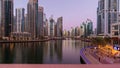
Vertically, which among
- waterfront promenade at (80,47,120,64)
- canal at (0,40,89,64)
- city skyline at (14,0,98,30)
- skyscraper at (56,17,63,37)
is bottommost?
canal at (0,40,89,64)

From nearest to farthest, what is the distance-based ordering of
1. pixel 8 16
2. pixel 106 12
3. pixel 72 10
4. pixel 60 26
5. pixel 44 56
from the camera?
pixel 106 12 → pixel 72 10 → pixel 60 26 → pixel 8 16 → pixel 44 56

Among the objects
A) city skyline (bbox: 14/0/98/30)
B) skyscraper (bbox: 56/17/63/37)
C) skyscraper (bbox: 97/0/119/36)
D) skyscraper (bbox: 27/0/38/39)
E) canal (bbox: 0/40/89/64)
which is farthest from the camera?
canal (bbox: 0/40/89/64)

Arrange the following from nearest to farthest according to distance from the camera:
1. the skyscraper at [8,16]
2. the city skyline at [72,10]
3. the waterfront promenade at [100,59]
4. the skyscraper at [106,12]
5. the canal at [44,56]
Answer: the skyscraper at [106,12]
the waterfront promenade at [100,59]
the city skyline at [72,10]
the skyscraper at [8,16]
the canal at [44,56]

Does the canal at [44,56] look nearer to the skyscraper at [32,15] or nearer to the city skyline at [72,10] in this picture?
the skyscraper at [32,15]

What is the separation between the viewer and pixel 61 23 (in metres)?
8.07

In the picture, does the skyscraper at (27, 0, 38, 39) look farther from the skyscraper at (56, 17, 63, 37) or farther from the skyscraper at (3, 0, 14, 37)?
the skyscraper at (56, 17, 63, 37)

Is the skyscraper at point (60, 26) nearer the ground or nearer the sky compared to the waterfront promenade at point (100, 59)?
nearer the sky

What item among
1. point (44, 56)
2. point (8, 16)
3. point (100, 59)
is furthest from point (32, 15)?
point (100, 59)

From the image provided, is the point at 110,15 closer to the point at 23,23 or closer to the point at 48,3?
the point at 48,3

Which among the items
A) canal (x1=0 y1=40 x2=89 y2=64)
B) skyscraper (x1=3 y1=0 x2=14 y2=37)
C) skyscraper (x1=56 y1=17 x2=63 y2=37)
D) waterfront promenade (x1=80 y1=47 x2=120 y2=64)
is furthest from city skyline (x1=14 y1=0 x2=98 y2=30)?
skyscraper (x1=3 y1=0 x2=14 y2=37)

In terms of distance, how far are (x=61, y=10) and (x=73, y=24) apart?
35.2 inches

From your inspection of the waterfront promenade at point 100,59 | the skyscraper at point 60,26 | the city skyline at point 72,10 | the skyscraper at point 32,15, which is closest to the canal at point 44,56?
the skyscraper at point 32,15

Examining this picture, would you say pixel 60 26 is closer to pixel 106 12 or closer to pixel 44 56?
pixel 106 12

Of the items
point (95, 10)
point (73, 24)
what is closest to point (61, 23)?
point (73, 24)
